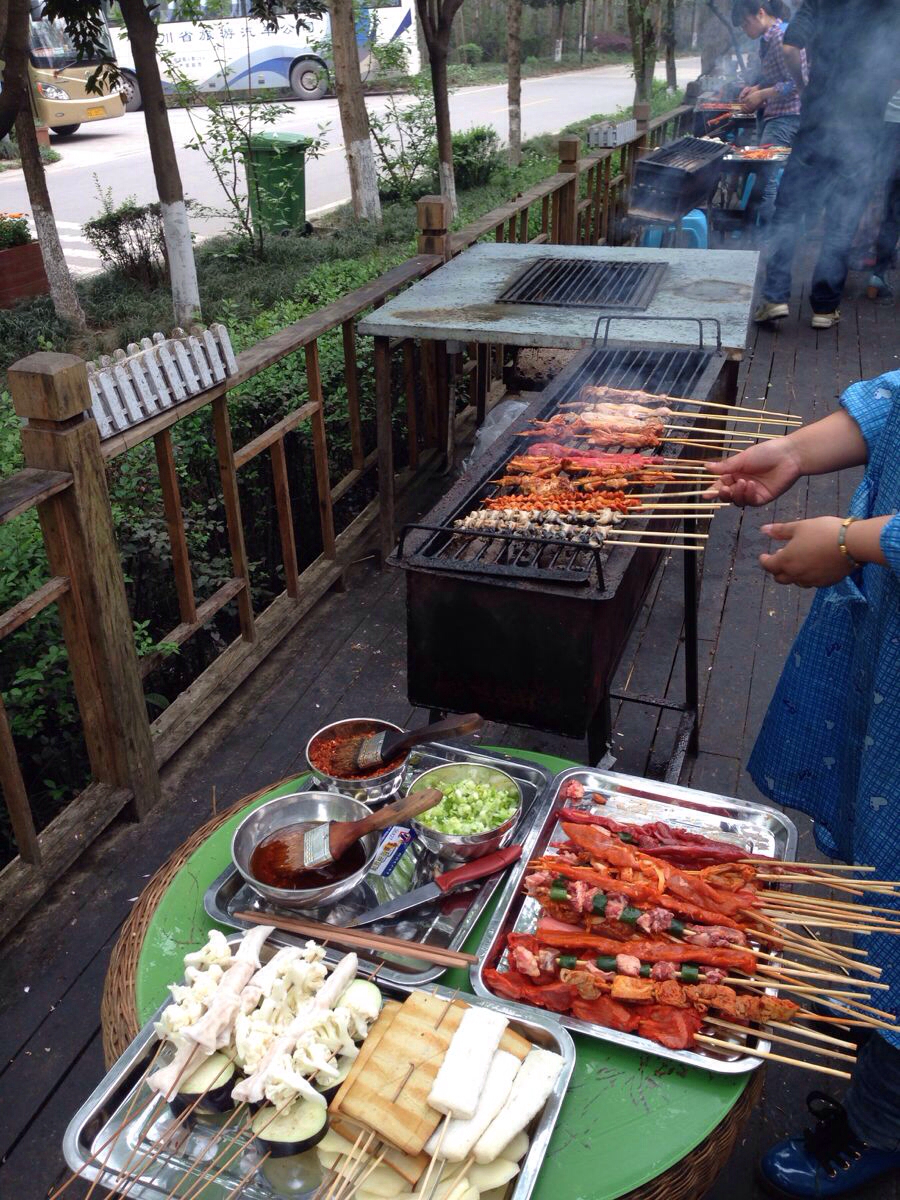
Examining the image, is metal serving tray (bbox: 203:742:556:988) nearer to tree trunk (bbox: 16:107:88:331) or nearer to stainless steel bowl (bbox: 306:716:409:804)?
stainless steel bowl (bbox: 306:716:409:804)

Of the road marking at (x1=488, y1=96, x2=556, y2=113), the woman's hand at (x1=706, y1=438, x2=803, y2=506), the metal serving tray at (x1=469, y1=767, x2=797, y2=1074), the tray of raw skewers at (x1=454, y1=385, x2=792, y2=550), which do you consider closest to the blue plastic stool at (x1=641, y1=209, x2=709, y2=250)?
the tray of raw skewers at (x1=454, y1=385, x2=792, y2=550)

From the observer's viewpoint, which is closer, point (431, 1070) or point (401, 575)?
point (431, 1070)

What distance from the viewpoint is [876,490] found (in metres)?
2.37

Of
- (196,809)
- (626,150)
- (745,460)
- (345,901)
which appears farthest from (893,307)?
(345,901)

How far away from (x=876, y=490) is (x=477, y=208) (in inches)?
541

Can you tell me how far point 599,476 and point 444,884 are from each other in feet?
5.91

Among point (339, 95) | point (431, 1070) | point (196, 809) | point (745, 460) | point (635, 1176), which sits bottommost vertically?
point (196, 809)

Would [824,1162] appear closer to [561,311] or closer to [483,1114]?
[483,1114]

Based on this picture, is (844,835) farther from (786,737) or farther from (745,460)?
(745,460)

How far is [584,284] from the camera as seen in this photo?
5.76 meters

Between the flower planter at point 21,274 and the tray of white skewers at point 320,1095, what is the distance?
42.0 feet

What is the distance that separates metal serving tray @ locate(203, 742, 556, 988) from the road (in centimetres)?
1249

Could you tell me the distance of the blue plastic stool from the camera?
34.3 ft

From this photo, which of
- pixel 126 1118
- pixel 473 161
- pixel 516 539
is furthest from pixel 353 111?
pixel 126 1118
